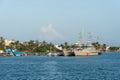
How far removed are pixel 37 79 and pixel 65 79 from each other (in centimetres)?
447

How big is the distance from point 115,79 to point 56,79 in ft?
30.6

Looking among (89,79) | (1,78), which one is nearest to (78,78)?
(89,79)

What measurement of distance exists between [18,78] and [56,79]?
689 centimetres

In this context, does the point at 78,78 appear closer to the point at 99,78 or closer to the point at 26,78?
the point at 99,78

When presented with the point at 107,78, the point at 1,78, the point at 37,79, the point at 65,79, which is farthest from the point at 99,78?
the point at 1,78

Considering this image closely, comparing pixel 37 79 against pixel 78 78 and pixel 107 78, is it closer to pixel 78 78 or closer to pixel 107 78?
pixel 78 78

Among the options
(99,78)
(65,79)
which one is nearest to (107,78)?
(99,78)

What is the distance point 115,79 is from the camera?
66.9 m

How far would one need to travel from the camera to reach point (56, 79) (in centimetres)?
6694

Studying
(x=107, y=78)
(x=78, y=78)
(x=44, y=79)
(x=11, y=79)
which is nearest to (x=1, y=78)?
(x=11, y=79)

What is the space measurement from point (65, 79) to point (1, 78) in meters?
10.5

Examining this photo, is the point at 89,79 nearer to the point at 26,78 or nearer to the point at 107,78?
the point at 107,78

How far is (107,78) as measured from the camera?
68875 millimetres

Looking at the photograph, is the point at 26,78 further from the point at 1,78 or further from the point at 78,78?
the point at 78,78
